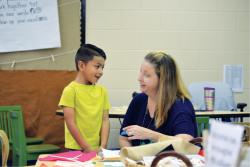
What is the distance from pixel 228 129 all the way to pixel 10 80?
12.6 ft

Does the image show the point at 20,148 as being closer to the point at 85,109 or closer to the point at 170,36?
the point at 85,109

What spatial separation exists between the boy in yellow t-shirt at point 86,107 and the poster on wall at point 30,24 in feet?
4.59

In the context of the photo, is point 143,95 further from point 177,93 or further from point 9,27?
point 9,27

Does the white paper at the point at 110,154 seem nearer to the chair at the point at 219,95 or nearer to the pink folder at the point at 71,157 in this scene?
the pink folder at the point at 71,157

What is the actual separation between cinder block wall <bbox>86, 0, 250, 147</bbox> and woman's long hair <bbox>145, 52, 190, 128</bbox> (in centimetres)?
255

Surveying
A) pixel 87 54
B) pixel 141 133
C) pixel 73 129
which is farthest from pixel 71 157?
pixel 87 54

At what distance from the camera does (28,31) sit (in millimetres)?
4422

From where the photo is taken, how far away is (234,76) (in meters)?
4.87

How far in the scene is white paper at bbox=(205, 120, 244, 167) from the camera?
0.73 m

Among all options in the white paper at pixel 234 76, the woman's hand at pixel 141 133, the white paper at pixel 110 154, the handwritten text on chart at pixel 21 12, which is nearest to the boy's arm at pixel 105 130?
the woman's hand at pixel 141 133

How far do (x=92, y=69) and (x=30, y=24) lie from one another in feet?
5.38

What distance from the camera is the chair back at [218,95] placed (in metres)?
4.34

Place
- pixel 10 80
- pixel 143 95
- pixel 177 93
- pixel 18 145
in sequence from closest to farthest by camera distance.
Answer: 1. pixel 177 93
2. pixel 143 95
3. pixel 18 145
4. pixel 10 80

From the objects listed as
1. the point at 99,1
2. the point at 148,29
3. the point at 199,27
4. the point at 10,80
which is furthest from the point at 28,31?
the point at 199,27
